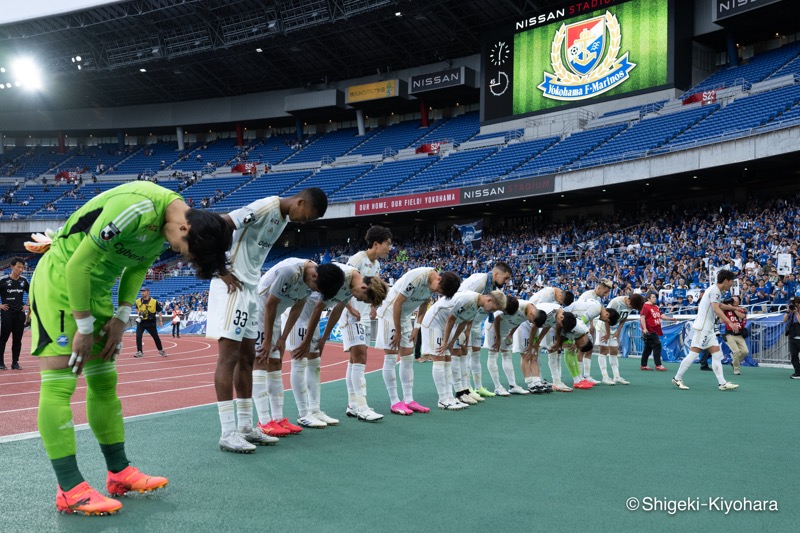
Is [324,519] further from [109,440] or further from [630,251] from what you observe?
[630,251]

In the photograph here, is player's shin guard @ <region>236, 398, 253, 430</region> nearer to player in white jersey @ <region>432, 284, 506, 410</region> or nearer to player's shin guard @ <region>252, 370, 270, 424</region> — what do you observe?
player's shin guard @ <region>252, 370, 270, 424</region>

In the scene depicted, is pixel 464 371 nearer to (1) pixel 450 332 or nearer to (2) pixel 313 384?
(1) pixel 450 332

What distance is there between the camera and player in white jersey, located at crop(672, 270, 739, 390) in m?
10.8

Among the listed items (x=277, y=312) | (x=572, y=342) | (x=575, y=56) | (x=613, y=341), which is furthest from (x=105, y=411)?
(x=575, y=56)

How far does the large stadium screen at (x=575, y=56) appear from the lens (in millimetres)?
31906

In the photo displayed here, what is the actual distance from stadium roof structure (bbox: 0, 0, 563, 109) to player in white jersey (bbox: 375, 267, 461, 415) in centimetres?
3157

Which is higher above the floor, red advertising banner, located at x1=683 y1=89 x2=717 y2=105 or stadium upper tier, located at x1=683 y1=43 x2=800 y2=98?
stadium upper tier, located at x1=683 y1=43 x2=800 y2=98

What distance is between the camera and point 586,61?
3403 centimetres

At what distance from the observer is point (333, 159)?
47.1 metres

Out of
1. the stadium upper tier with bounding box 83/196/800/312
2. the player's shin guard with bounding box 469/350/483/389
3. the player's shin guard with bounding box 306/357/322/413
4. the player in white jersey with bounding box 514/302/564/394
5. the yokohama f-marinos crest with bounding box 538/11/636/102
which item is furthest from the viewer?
the yokohama f-marinos crest with bounding box 538/11/636/102

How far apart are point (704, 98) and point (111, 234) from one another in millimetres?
32098

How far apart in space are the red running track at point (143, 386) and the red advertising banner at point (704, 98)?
2244cm

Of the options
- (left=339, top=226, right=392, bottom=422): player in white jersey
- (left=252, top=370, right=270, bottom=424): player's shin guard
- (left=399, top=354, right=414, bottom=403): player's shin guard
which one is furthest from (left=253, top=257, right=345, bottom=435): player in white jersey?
(left=399, top=354, right=414, bottom=403): player's shin guard

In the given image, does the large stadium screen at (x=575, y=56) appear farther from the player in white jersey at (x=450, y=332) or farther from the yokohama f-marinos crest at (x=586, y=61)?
the player in white jersey at (x=450, y=332)
